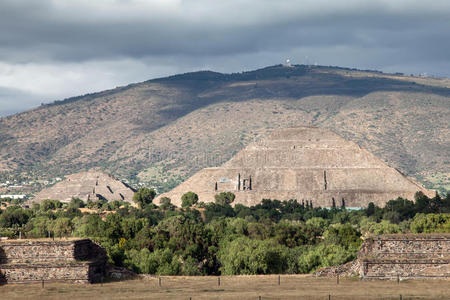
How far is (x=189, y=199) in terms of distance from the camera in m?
172

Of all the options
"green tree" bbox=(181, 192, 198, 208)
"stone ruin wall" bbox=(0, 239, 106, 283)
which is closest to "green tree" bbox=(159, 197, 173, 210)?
"green tree" bbox=(181, 192, 198, 208)

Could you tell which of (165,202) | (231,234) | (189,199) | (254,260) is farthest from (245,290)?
(165,202)

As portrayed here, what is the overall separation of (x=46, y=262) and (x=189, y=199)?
124m

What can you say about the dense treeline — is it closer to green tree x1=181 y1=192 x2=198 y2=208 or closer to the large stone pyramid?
green tree x1=181 y1=192 x2=198 y2=208

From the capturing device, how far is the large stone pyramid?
586 feet

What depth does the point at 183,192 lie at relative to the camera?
18838cm

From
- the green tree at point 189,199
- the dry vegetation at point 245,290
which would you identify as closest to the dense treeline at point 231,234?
the green tree at point 189,199

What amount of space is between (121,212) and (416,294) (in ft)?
352

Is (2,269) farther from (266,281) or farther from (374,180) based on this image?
(374,180)

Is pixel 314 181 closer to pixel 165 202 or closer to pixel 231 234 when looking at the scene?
pixel 165 202

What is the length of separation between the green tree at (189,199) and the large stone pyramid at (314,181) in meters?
7.63

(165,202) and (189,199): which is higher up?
(189,199)

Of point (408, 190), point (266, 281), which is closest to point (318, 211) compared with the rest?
point (408, 190)

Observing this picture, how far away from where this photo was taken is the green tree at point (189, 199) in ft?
556
